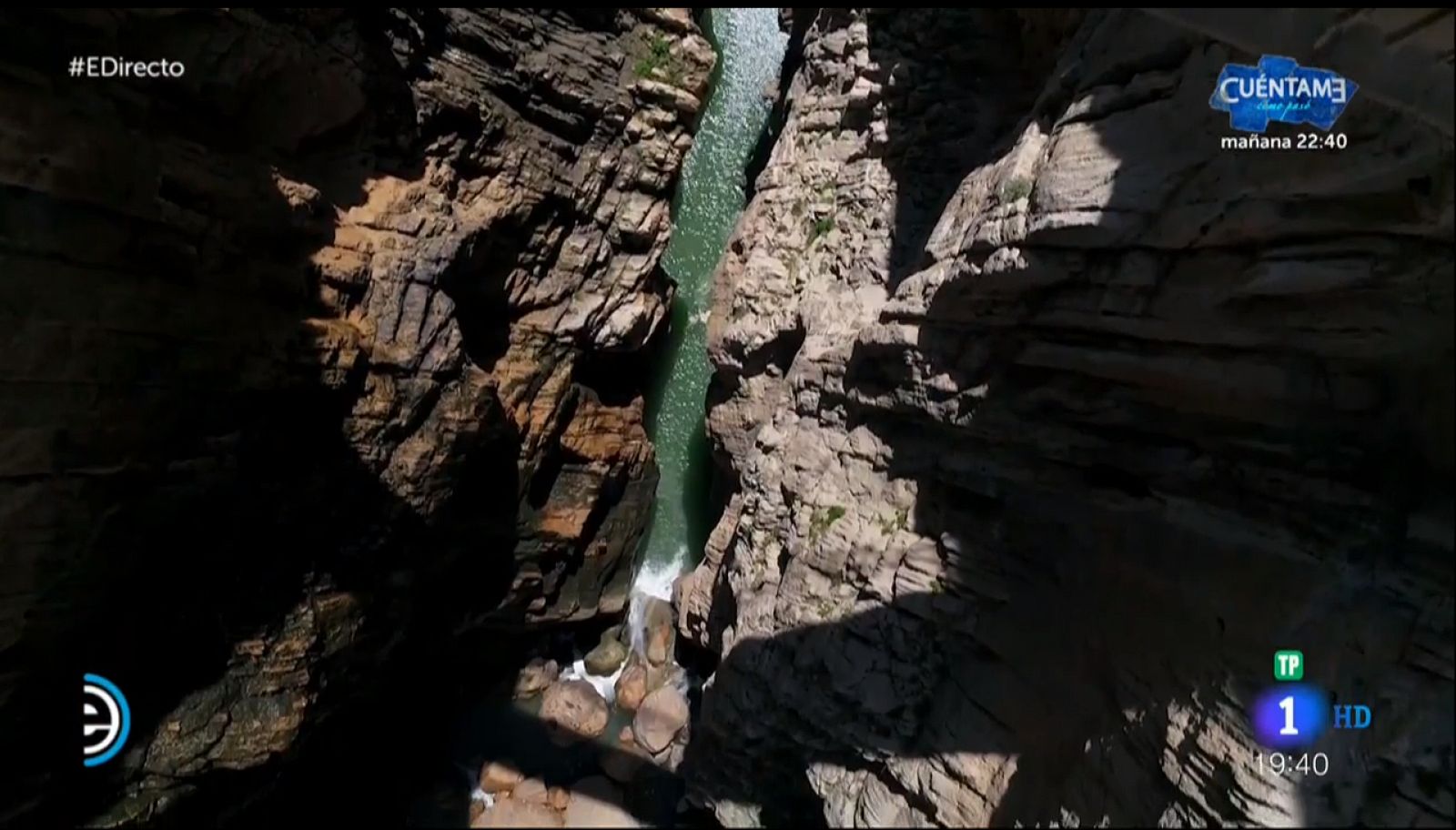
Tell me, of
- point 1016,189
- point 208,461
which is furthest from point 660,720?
point 1016,189

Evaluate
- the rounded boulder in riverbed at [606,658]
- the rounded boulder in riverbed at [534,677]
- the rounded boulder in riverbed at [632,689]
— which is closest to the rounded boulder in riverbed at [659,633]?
the rounded boulder in riverbed at [632,689]

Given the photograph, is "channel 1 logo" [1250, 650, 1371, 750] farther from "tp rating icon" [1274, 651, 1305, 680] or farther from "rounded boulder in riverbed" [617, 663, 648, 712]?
"rounded boulder in riverbed" [617, 663, 648, 712]

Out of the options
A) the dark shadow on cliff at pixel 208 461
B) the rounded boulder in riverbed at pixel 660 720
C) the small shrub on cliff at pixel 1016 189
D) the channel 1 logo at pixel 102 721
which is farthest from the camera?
the rounded boulder in riverbed at pixel 660 720

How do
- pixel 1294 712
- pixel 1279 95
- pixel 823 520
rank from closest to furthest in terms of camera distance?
pixel 1294 712
pixel 1279 95
pixel 823 520

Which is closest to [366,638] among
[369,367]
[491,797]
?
[369,367]

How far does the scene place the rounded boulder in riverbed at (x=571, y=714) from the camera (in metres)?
11.5

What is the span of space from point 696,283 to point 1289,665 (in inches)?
406

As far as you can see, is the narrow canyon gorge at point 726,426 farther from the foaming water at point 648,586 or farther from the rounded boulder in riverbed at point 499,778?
the foaming water at point 648,586

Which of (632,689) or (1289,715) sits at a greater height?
(1289,715)

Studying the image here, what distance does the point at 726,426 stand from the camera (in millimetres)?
10805

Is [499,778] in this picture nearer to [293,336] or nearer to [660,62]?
[293,336]

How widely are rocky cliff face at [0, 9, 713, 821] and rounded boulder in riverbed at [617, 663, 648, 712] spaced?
2.05 meters

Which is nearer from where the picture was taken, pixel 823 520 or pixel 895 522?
pixel 895 522

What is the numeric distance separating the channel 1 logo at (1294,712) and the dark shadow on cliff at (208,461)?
24.9ft
